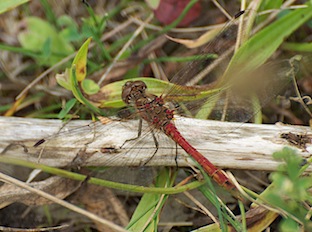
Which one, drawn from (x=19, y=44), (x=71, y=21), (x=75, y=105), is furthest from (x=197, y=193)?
(x=19, y=44)

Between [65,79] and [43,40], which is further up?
[43,40]

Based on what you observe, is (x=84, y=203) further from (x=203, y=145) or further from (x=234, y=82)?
(x=234, y=82)

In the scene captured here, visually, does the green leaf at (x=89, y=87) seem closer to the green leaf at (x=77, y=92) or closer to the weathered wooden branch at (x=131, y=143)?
the green leaf at (x=77, y=92)

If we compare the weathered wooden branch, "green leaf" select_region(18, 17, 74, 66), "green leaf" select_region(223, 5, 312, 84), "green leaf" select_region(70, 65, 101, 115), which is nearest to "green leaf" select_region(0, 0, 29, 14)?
"green leaf" select_region(18, 17, 74, 66)

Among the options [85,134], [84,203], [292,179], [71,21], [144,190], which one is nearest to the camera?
[292,179]

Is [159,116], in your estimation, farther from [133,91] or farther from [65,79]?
[65,79]

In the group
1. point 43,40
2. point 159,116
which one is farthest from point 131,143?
point 43,40
